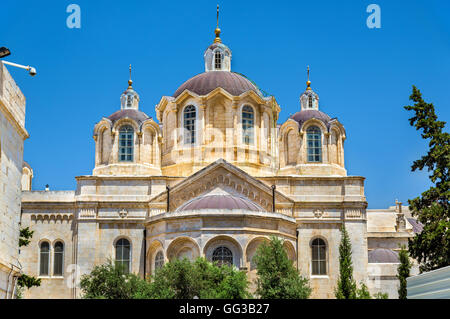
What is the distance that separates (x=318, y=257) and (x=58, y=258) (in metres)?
15.1

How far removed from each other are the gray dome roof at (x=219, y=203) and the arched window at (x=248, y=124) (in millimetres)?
6339

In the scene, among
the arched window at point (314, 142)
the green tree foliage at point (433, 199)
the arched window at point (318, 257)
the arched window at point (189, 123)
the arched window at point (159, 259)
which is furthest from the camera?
the arched window at point (314, 142)

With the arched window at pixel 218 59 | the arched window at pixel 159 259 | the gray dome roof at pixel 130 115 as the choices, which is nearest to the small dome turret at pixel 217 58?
the arched window at pixel 218 59

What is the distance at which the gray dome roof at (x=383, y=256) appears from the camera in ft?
156

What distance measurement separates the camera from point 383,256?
157ft

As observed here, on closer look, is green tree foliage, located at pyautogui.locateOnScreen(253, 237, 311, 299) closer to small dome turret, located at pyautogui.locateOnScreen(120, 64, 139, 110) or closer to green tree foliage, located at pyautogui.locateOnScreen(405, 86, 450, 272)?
green tree foliage, located at pyautogui.locateOnScreen(405, 86, 450, 272)

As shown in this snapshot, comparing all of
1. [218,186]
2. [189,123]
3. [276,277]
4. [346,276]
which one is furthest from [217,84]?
[276,277]

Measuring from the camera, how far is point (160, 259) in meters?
40.9

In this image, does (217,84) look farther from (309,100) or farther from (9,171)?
(9,171)

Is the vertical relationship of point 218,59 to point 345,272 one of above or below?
above

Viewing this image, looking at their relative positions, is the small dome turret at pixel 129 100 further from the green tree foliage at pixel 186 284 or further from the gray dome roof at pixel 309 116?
the green tree foliage at pixel 186 284

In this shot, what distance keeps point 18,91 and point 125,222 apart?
69.2 feet

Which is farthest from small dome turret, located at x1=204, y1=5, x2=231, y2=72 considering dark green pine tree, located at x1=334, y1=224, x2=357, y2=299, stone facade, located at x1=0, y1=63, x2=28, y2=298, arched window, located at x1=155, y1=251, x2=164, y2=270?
stone facade, located at x1=0, y1=63, x2=28, y2=298
